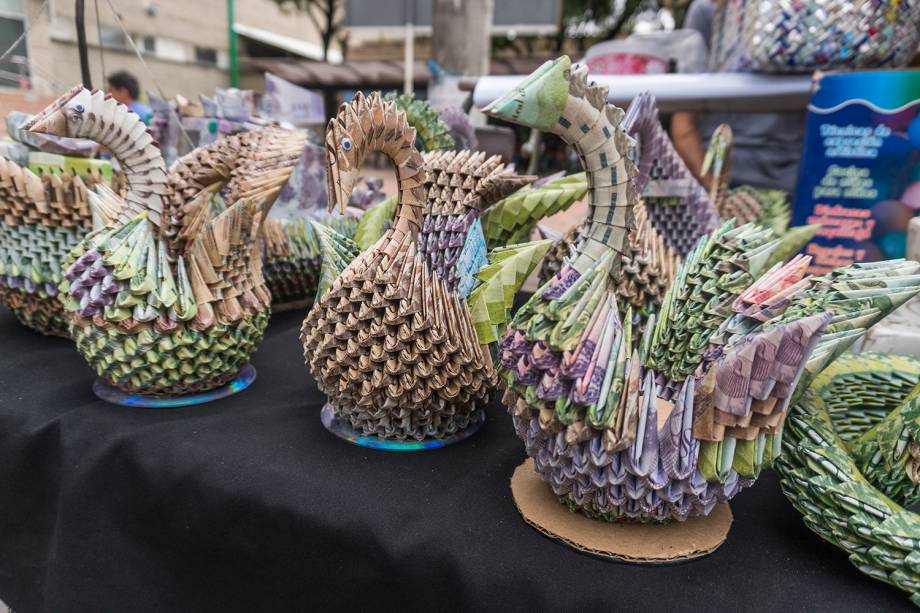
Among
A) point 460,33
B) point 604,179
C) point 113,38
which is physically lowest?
point 604,179

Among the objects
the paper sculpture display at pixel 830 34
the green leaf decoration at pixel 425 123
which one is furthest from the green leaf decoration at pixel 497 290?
the paper sculpture display at pixel 830 34

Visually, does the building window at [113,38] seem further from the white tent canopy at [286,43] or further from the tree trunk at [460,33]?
the white tent canopy at [286,43]

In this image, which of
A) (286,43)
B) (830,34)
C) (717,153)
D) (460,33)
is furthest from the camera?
(286,43)

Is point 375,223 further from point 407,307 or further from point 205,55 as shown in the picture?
point 205,55

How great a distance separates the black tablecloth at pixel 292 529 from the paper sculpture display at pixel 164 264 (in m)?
0.09

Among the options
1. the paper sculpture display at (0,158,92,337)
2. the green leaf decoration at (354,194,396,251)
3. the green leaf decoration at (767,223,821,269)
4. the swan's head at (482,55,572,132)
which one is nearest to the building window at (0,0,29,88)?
the paper sculpture display at (0,158,92,337)

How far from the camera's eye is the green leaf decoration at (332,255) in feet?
3.02

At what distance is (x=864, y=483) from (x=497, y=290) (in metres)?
0.52

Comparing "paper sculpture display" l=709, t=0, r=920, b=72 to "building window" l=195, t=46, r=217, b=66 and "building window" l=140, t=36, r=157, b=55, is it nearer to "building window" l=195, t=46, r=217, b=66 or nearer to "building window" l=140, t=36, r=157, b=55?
"building window" l=140, t=36, r=157, b=55

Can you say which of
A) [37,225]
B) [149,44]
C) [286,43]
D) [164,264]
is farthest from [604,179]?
[286,43]

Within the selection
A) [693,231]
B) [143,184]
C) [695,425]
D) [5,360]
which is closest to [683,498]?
[695,425]

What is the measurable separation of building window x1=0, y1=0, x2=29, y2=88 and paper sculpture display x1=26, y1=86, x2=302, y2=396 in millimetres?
945

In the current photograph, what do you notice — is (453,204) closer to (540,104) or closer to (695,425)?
(540,104)

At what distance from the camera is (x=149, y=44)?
3689 mm
